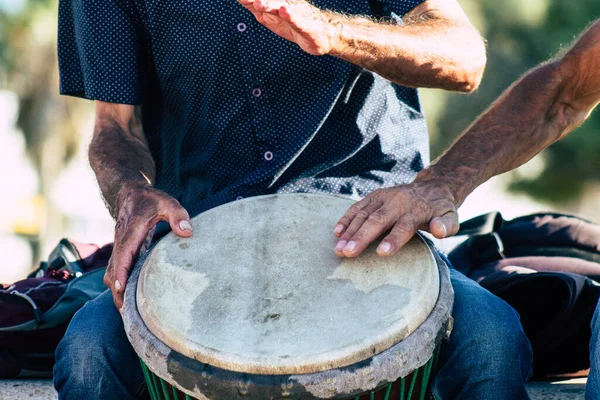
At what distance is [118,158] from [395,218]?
0.95 meters

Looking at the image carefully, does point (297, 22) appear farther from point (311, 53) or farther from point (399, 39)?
point (399, 39)

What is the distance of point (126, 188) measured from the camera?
2562 mm

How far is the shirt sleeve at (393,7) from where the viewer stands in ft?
8.93

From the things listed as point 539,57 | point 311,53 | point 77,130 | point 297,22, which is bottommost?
point 539,57

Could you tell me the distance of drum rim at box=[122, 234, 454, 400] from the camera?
1.86m

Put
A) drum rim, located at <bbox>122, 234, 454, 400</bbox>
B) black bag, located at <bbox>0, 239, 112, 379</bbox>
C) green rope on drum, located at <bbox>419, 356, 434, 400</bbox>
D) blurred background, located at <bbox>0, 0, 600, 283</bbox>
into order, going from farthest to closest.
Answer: blurred background, located at <bbox>0, 0, 600, 283</bbox>, black bag, located at <bbox>0, 239, 112, 379</bbox>, green rope on drum, located at <bbox>419, 356, 434, 400</bbox>, drum rim, located at <bbox>122, 234, 454, 400</bbox>

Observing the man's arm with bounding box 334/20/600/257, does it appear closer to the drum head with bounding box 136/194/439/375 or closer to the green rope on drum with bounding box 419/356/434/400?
the drum head with bounding box 136/194/439/375

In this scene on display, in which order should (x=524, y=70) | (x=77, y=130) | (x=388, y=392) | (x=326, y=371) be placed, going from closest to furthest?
1. (x=326, y=371)
2. (x=388, y=392)
3. (x=77, y=130)
4. (x=524, y=70)

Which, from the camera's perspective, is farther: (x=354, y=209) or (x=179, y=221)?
(x=179, y=221)

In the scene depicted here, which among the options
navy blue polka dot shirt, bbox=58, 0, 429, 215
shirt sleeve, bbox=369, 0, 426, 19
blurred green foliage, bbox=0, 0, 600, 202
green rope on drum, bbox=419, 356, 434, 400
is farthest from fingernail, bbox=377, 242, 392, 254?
blurred green foliage, bbox=0, 0, 600, 202

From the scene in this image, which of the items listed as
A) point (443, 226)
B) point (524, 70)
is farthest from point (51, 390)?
point (524, 70)

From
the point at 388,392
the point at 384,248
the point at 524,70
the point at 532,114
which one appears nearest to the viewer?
the point at 388,392

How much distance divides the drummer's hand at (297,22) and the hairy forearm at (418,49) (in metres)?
0.07

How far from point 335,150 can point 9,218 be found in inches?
701
